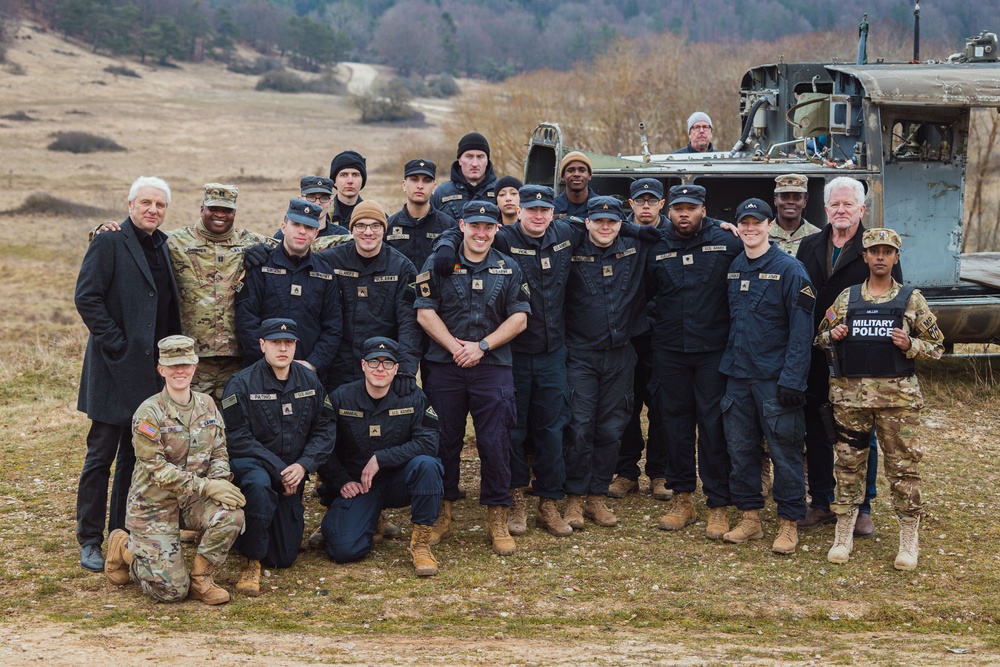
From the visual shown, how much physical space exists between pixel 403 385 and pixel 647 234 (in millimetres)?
1861

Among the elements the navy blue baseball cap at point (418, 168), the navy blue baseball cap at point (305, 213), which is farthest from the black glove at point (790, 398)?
the navy blue baseball cap at point (305, 213)

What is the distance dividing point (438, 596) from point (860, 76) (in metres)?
6.29

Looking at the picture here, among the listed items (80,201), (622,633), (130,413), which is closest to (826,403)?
→ (622,633)

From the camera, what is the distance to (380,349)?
677 centimetres

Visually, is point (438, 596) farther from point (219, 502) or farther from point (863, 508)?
point (863, 508)

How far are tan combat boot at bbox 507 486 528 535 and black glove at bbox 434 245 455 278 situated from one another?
1.48m

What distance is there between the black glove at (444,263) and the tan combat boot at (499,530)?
1.47 m

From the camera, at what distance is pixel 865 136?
33.0 ft

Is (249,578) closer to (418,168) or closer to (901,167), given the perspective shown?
(418,168)

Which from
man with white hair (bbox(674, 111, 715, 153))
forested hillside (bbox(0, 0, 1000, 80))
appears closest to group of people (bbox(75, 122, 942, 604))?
man with white hair (bbox(674, 111, 715, 153))

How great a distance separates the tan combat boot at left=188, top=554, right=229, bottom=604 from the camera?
243 inches

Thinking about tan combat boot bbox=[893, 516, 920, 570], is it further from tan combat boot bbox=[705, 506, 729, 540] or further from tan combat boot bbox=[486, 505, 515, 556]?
tan combat boot bbox=[486, 505, 515, 556]

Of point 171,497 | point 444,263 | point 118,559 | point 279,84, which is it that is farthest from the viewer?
point 279,84

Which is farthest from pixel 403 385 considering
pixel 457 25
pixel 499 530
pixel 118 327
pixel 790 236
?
pixel 457 25
